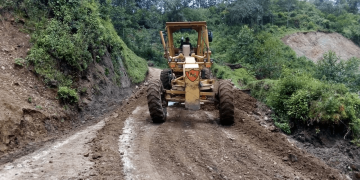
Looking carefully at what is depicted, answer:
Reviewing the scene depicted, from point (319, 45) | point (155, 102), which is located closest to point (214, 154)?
point (155, 102)

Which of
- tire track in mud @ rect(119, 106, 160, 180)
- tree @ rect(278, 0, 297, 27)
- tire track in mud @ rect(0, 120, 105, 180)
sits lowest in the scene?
tire track in mud @ rect(119, 106, 160, 180)

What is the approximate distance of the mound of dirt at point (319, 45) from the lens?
128 feet

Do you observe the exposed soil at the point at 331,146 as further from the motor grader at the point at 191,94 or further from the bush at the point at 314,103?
the motor grader at the point at 191,94

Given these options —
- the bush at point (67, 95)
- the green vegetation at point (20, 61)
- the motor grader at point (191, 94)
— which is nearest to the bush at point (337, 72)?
the motor grader at point (191, 94)

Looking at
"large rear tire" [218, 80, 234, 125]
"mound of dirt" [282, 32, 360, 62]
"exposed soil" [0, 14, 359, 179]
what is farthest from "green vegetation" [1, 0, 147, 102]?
"mound of dirt" [282, 32, 360, 62]

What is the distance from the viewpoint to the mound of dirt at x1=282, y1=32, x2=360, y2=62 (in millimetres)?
38875

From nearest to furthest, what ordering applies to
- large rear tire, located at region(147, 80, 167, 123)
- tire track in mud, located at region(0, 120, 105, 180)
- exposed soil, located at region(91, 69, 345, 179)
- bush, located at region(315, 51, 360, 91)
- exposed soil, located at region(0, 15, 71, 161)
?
tire track in mud, located at region(0, 120, 105, 180) → exposed soil, located at region(91, 69, 345, 179) → exposed soil, located at region(0, 15, 71, 161) → large rear tire, located at region(147, 80, 167, 123) → bush, located at region(315, 51, 360, 91)

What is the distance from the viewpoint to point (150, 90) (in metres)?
8.27

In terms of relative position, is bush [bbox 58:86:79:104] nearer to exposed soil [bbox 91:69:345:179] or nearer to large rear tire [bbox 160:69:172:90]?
exposed soil [bbox 91:69:345:179]

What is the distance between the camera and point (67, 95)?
28.7ft

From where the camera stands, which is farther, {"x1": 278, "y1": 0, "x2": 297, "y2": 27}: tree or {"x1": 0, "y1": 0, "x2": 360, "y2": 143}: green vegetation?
{"x1": 278, "y1": 0, "x2": 297, "y2": 27}: tree

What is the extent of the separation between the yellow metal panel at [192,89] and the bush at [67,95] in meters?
3.48

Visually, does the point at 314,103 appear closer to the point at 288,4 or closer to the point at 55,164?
the point at 55,164

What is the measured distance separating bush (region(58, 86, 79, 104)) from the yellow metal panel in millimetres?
3476
